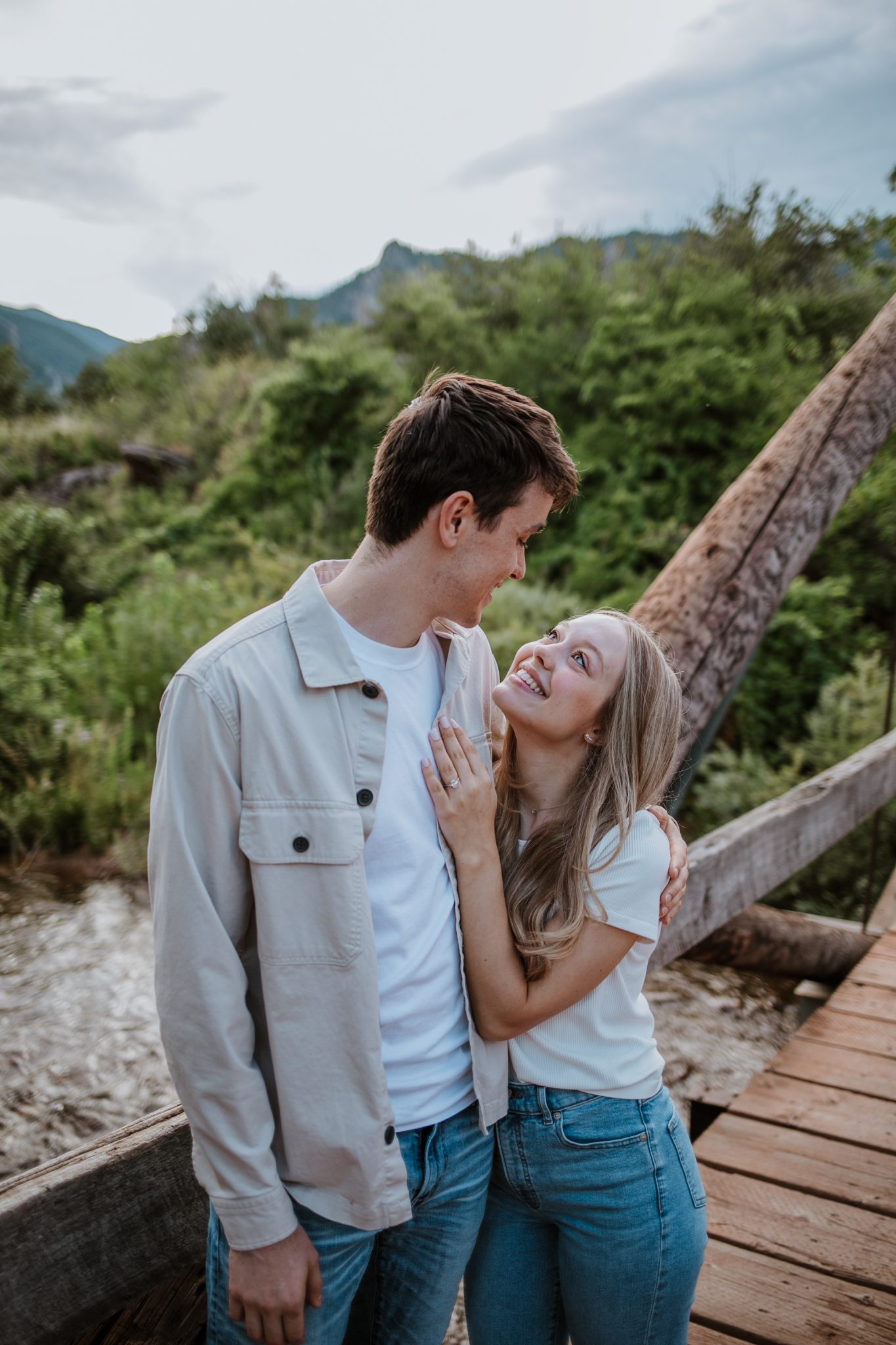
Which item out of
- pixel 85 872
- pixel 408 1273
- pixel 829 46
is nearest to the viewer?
pixel 408 1273

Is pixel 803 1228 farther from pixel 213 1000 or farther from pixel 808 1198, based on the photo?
pixel 213 1000

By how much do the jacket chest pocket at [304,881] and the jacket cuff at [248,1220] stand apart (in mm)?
302

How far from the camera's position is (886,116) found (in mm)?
17234

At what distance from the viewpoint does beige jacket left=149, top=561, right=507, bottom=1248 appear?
3.72 feet

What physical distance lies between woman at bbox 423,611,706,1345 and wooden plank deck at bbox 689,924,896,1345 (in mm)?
677

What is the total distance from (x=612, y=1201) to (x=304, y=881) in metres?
0.77

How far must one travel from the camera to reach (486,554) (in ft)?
4.66

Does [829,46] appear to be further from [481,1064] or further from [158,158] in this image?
[481,1064]

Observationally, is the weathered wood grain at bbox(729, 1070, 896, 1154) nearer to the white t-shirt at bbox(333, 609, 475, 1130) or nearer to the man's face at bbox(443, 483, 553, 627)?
the white t-shirt at bbox(333, 609, 475, 1130)

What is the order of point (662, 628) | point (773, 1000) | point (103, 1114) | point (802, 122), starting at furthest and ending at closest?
1. point (802, 122)
2. point (773, 1000)
3. point (103, 1114)
4. point (662, 628)

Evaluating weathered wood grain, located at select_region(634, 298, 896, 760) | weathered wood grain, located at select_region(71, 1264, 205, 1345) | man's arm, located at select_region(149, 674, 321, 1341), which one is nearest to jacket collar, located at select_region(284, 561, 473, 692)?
man's arm, located at select_region(149, 674, 321, 1341)

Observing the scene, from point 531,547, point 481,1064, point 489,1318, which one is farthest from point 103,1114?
point 531,547

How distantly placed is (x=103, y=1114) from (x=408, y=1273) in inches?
103


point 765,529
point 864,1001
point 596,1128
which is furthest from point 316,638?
point 864,1001
